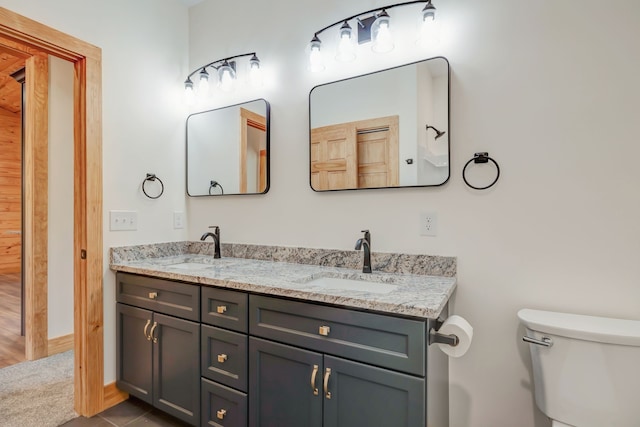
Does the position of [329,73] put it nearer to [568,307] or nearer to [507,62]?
[507,62]

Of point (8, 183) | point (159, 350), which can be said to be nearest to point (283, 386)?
point (159, 350)

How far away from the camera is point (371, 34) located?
1.73m

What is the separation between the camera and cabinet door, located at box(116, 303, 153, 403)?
188 cm

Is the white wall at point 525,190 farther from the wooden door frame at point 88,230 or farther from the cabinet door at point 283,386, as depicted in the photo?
the wooden door frame at point 88,230

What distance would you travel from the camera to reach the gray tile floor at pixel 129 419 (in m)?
1.83

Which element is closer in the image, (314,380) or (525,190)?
(314,380)

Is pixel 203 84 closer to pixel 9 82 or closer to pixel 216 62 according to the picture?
pixel 216 62

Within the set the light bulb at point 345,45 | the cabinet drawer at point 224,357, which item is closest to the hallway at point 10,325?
the cabinet drawer at point 224,357

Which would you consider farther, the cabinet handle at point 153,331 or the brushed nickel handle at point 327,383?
the cabinet handle at point 153,331

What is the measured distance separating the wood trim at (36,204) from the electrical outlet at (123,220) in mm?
1160

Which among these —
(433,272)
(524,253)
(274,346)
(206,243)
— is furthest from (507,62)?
(206,243)

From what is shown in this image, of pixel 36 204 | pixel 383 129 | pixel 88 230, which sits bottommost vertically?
pixel 88 230

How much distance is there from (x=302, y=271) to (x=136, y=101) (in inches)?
61.7

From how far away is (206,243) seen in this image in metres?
2.42
